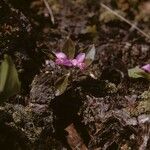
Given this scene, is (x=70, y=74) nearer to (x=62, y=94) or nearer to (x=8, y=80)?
(x=62, y=94)

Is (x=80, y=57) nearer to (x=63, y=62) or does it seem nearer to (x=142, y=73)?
(x=63, y=62)

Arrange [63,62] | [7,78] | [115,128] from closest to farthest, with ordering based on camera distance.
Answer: [7,78], [115,128], [63,62]

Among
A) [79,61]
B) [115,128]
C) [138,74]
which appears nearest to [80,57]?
[79,61]

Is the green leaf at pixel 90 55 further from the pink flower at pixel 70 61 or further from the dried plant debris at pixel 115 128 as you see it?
the dried plant debris at pixel 115 128

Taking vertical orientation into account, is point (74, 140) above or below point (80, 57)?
below

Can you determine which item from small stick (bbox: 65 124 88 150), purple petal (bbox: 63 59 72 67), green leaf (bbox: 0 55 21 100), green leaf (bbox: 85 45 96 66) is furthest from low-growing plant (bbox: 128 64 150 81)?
green leaf (bbox: 0 55 21 100)

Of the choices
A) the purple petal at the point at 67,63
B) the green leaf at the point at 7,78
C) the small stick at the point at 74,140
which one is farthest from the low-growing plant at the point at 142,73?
the green leaf at the point at 7,78
